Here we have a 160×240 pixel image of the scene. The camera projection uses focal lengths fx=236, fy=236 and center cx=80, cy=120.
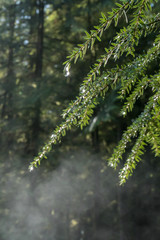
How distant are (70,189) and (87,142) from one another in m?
2.68

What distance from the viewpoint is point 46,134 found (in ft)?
32.6

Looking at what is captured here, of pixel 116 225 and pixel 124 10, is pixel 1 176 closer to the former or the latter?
pixel 116 225

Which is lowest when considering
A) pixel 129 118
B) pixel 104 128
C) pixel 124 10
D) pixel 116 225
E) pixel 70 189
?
pixel 116 225

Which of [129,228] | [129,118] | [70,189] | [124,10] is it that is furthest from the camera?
[129,228]

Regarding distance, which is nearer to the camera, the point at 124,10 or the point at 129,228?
the point at 124,10

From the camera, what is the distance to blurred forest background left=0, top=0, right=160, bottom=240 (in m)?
9.33

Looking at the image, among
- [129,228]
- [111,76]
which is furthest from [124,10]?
[129,228]

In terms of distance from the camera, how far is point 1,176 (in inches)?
406

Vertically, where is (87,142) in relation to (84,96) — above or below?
below

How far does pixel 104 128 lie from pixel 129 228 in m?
6.04

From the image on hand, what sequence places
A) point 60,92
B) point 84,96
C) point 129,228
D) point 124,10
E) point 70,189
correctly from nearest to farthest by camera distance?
point 124,10, point 84,96, point 60,92, point 70,189, point 129,228

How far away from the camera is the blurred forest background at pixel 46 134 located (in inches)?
367

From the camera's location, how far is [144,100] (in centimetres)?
970

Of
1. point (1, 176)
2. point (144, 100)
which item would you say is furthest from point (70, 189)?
point (144, 100)
